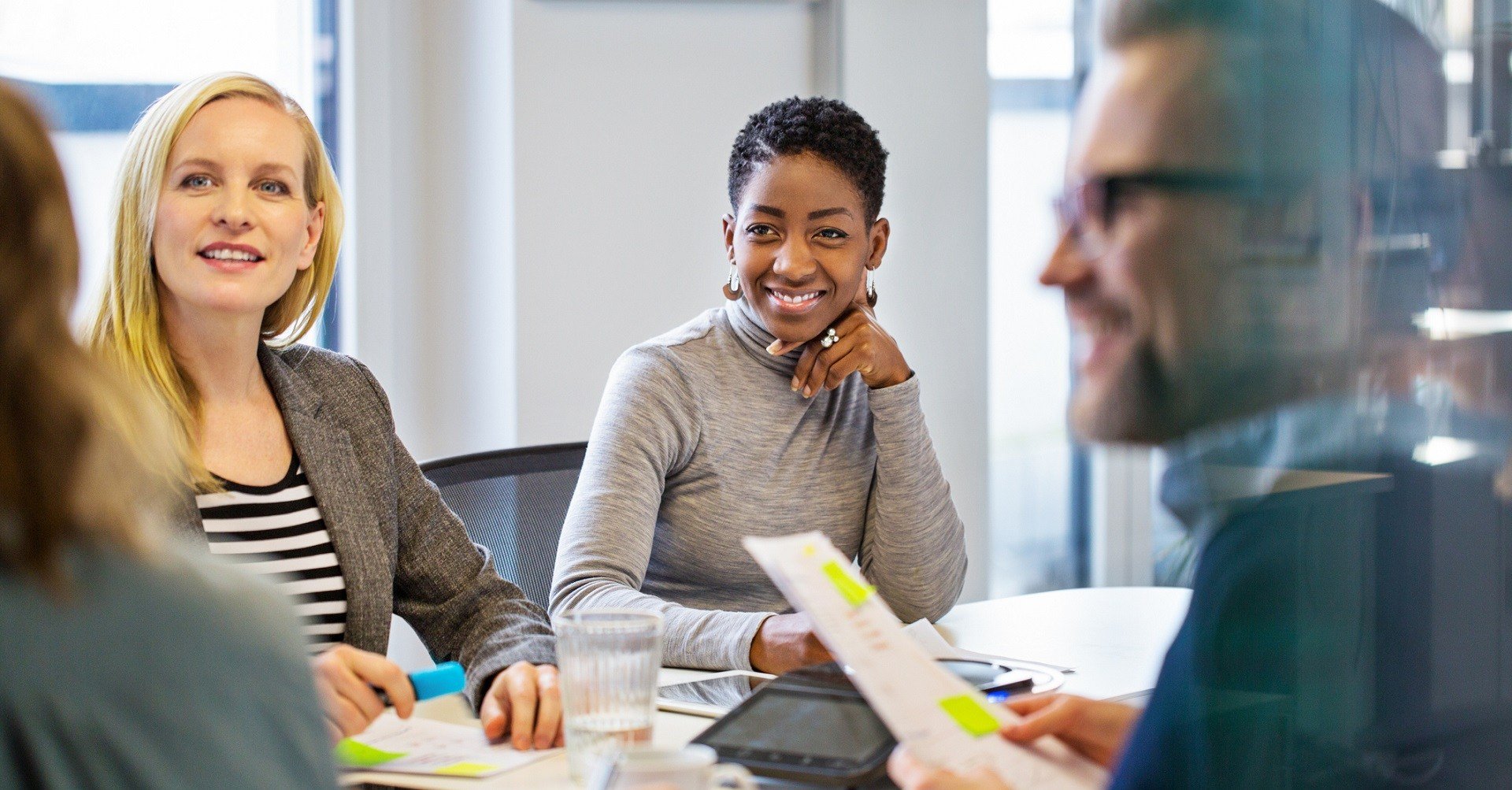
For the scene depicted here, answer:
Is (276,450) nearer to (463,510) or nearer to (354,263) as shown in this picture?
(463,510)

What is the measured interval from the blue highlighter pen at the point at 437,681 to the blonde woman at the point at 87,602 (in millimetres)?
542

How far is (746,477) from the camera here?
1.73m

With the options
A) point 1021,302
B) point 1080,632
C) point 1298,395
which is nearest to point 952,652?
point 1080,632

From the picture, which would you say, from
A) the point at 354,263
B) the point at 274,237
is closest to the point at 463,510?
the point at 274,237

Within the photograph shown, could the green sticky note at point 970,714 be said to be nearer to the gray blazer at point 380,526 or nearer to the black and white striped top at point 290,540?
the gray blazer at point 380,526

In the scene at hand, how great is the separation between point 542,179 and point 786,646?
61.3 inches

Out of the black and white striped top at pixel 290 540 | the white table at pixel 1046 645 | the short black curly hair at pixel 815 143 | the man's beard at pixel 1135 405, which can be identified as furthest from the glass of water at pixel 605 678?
the short black curly hair at pixel 815 143

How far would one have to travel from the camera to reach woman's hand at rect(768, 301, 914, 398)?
1.76 metres

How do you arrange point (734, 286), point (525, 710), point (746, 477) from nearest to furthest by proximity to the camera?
point (525, 710) → point (746, 477) → point (734, 286)

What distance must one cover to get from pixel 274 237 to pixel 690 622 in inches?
26.6

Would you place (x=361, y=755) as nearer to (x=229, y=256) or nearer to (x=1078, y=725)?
(x=1078, y=725)

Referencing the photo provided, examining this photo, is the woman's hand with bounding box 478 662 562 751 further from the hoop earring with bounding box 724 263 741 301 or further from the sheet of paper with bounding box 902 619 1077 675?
the hoop earring with bounding box 724 263 741 301

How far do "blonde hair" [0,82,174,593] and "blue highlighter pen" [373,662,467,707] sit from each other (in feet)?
1.90

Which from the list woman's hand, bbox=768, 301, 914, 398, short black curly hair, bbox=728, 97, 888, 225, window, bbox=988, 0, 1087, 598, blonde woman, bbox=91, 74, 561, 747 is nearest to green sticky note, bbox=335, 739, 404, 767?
blonde woman, bbox=91, 74, 561, 747
